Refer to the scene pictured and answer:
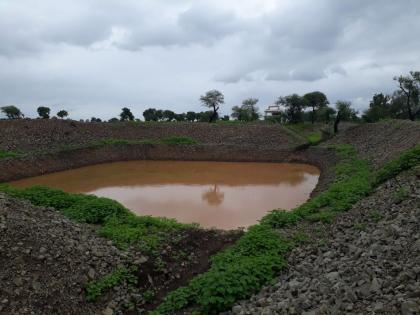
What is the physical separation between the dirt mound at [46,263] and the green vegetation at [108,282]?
0.12 metres

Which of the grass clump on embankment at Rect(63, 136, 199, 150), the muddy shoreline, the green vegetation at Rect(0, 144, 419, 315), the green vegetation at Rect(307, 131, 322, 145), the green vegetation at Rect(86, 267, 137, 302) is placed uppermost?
the grass clump on embankment at Rect(63, 136, 199, 150)

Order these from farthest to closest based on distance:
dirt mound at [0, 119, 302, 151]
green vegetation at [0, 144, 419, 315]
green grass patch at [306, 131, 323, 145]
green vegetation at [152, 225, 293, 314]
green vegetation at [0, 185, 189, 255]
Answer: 1. green grass patch at [306, 131, 323, 145]
2. dirt mound at [0, 119, 302, 151]
3. green vegetation at [0, 185, 189, 255]
4. green vegetation at [0, 144, 419, 315]
5. green vegetation at [152, 225, 293, 314]

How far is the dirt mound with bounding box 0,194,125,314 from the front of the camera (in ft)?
21.1

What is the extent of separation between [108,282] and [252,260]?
Answer: 124 inches

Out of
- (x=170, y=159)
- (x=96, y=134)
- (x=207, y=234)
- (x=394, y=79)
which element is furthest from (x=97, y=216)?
(x=394, y=79)

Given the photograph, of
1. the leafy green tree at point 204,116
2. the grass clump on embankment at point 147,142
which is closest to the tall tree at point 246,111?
the leafy green tree at point 204,116

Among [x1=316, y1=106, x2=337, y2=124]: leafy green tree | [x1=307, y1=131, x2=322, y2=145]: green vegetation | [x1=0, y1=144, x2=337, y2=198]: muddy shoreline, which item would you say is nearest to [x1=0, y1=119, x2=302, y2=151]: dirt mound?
[x1=307, y1=131, x2=322, y2=145]: green vegetation

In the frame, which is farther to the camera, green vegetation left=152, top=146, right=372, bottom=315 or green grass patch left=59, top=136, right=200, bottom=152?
green grass patch left=59, top=136, right=200, bottom=152

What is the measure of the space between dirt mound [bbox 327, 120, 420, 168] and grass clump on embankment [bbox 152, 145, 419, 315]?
565cm

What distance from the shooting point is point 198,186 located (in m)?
20.8

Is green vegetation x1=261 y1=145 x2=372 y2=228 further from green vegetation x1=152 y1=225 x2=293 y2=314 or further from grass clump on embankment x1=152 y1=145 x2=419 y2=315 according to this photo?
green vegetation x1=152 y1=225 x2=293 y2=314

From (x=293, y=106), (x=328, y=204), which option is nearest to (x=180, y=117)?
(x=293, y=106)

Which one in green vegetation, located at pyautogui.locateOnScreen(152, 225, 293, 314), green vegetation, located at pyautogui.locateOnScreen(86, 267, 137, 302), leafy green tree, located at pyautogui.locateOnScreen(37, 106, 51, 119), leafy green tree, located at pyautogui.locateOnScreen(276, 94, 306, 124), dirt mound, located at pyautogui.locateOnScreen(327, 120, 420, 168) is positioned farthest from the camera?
leafy green tree, located at pyautogui.locateOnScreen(276, 94, 306, 124)

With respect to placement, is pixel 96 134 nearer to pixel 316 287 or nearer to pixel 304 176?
pixel 304 176
